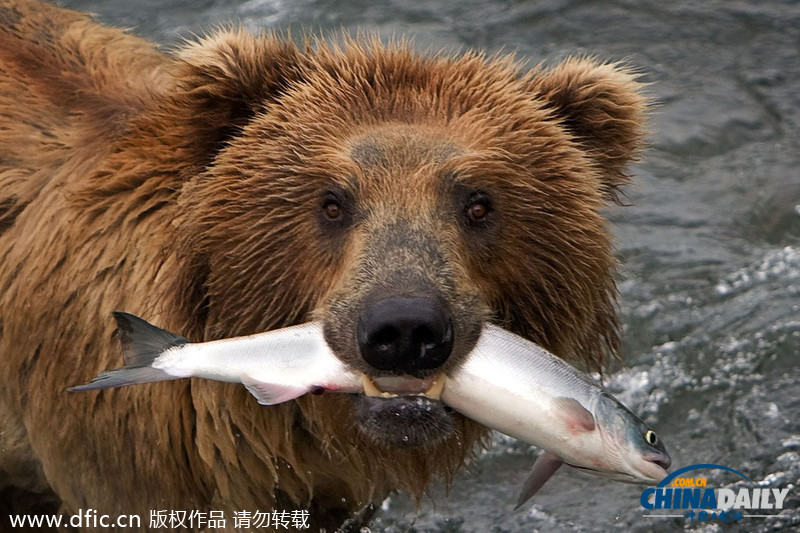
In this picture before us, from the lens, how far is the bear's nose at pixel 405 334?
331 centimetres

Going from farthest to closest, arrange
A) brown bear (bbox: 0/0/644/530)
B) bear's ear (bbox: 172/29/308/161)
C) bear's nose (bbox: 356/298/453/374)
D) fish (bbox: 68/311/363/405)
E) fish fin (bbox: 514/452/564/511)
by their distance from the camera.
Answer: bear's ear (bbox: 172/29/308/161), brown bear (bbox: 0/0/644/530), fish fin (bbox: 514/452/564/511), fish (bbox: 68/311/363/405), bear's nose (bbox: 356/298/453/374)

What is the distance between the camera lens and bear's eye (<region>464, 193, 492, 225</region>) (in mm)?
3865

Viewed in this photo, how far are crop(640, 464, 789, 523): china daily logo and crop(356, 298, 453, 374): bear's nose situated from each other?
2446 millimetres

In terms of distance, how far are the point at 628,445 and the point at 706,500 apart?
7.90 ft

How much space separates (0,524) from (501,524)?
2223 millimetres

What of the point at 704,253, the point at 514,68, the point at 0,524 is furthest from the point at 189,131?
the point at 704,253

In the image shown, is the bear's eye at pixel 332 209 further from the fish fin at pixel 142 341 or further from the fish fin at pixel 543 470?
the fish fin at pixel 543 470

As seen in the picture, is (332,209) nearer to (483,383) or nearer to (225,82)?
(225,82)

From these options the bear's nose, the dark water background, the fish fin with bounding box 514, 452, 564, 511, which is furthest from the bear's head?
the dark water background

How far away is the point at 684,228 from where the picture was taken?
739cm

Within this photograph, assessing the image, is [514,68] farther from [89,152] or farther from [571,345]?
[89,152]

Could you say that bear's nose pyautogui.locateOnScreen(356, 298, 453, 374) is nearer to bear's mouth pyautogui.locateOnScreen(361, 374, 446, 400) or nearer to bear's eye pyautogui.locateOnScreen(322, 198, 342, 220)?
bear's mouth pyautogui.locateOnScreen(361, 374, 446, 400)

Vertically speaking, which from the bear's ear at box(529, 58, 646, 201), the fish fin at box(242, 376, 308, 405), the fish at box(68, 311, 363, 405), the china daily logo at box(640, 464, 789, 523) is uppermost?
the bear's ear at box(529, 58, 646, 201)

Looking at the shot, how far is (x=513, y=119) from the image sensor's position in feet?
13.3
